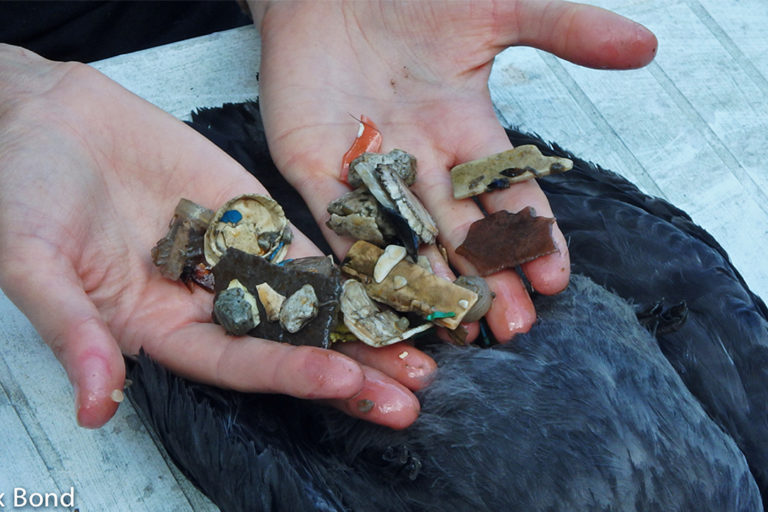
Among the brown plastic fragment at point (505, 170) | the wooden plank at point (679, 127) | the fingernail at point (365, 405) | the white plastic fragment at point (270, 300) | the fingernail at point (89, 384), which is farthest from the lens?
the wooden plank at point (679, 127)

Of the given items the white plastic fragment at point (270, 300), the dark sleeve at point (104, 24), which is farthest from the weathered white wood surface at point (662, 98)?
the white plastic fragment at point (270, 300)

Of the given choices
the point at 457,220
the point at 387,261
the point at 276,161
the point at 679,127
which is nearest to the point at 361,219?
the point at 387,261

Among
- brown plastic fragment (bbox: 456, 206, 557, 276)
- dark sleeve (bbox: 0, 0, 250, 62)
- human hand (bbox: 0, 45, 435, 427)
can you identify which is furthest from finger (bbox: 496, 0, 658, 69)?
dark sleeve (bbox: 0, 0, 250, 62)

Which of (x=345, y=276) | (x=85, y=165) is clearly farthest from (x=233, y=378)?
(x=85, y=165)

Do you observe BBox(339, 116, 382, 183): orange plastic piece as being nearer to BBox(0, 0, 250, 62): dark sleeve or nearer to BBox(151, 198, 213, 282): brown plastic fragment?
BBox(151, 198, 213, 282): brown plastic fragment

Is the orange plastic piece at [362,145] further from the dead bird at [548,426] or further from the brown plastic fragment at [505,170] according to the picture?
the dead bird at [548,426]
